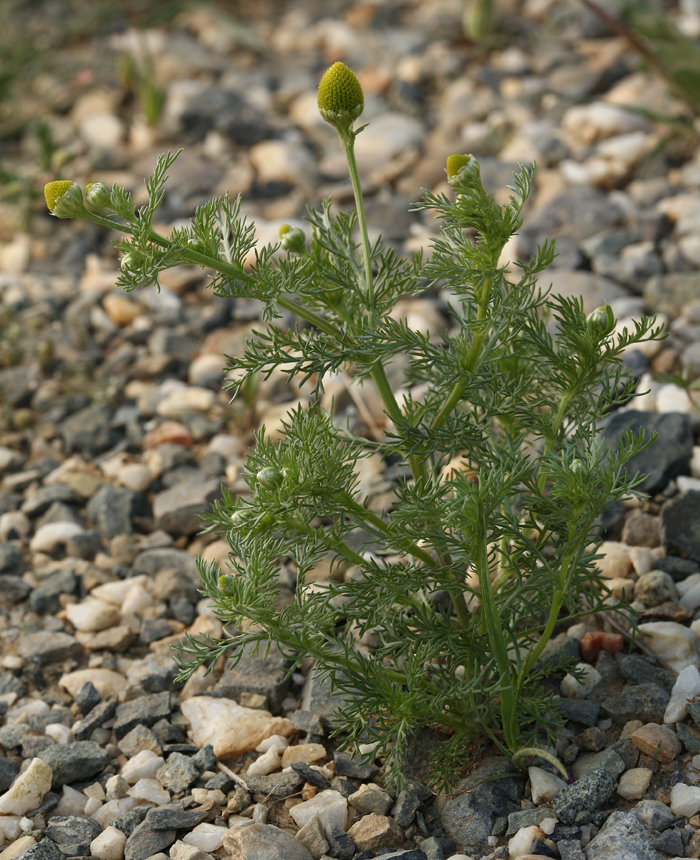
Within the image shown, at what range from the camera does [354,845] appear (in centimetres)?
172

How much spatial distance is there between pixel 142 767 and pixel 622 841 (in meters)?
0.98

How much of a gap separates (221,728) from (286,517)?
697 millimetres

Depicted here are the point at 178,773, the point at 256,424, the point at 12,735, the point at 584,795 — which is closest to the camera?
the point at 584,795

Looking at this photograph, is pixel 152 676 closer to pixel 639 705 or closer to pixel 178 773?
pixel 178 773

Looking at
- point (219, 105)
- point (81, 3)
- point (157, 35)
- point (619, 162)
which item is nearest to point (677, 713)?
point (619, 162)

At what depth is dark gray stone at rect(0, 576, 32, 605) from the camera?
8.15 ft

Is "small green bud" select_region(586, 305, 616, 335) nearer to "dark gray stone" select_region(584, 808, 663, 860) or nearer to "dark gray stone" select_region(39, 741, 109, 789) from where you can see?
"dark gray stone" select_region(584, 808, 663, 860)

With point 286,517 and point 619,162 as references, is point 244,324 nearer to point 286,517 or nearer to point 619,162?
point 619,162

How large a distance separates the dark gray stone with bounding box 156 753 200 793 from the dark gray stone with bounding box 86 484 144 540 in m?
0.87

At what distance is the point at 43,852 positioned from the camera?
1730mm

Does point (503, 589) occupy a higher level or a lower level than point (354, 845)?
higher

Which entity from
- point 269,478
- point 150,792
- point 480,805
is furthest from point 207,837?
point 269,478

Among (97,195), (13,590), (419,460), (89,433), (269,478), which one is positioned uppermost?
(97,195)

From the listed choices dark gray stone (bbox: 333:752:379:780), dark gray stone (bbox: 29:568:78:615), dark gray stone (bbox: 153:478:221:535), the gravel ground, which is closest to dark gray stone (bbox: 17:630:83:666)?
the gravel ground
